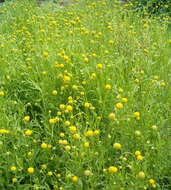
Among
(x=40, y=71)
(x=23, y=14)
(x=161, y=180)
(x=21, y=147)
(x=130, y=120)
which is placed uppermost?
(x=23, y=14)

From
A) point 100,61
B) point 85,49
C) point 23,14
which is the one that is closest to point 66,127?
point 100,61

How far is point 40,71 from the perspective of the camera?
3076 millimetres

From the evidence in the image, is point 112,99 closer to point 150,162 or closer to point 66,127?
point 66,127

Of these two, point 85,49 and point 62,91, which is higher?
point 85,49

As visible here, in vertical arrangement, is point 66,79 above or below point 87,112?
above

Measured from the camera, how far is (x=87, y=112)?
2580 millimetres

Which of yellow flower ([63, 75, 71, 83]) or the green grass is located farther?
yellow flower ([63, 75, 71, 83])

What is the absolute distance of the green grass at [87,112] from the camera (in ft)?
6.84

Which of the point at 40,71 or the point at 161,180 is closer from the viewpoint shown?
the point at 161,180

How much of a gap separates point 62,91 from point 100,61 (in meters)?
0.57

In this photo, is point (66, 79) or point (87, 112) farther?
point (66, 79)

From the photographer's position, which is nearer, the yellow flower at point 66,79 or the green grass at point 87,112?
the green grass at point 87,112

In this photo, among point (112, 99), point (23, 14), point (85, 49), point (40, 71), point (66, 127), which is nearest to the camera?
point (66, 127)

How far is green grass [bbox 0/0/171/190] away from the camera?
2.09m
